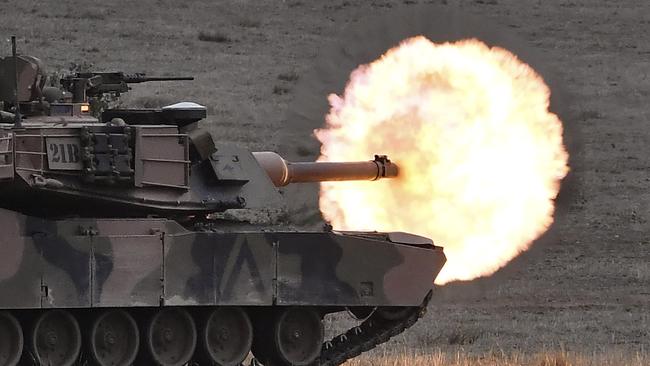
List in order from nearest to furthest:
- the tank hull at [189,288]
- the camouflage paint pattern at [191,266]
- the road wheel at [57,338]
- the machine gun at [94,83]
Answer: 1. the camouflage paint pattern at [191,266]
2. the tank hull at [189,288]
3. the road wheel at [57,338]
4. the machine gun at [94,83]

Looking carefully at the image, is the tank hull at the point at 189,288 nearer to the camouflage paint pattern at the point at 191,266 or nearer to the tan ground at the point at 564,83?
the camouflage paint pattern at the point at 191,266

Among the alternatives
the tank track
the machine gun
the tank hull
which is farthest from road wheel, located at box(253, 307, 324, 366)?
the machine gun

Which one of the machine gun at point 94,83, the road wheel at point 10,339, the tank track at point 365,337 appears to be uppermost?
the machine gun at point 94,83

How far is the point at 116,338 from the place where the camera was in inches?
848

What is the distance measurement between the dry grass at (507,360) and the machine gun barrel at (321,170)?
7.12 ft

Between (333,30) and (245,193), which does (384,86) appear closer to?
(245,193)

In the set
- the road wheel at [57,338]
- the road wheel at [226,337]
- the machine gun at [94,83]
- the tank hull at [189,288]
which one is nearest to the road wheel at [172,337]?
the tank hull at [189,288]

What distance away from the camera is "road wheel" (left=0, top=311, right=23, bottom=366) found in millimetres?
20625

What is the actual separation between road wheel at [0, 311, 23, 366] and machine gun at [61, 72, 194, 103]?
286 centimetres

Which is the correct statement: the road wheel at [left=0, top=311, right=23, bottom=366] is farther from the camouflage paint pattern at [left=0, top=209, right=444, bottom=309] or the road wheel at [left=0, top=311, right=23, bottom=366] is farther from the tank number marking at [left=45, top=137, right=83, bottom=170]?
the tank number marking at [left=45, top=137, right=83, bottom=170]

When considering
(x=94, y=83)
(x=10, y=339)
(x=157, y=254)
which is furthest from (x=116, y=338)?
(x=94, y=83)

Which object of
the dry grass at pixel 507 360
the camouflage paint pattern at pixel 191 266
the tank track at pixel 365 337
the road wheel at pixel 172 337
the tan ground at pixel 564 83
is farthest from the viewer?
the tan ground at pixel 564 83

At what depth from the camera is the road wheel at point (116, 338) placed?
842 inches

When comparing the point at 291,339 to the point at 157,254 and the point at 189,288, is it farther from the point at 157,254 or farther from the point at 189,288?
the point at 157,254
